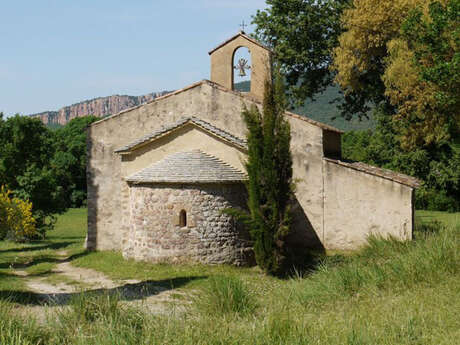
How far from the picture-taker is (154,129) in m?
17.1

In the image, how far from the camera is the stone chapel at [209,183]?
46.1 feet

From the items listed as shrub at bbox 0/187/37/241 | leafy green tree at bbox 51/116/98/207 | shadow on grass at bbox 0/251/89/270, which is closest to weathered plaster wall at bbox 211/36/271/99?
shadow on grass at bbox 0/251/89/270

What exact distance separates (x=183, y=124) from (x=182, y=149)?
837mm

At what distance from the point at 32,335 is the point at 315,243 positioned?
11399 millimetres

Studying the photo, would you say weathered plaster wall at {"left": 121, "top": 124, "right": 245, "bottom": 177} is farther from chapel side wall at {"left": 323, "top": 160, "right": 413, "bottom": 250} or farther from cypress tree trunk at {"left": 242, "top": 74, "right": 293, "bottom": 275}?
chapel side wall at {"left": 323, "top": 160, "right": 413, "bottom": 250}

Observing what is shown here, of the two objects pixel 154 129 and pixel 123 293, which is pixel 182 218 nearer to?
pixel 123 293

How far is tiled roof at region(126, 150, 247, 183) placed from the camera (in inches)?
551

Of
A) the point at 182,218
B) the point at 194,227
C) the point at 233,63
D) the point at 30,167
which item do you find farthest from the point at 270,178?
the point at 30,167

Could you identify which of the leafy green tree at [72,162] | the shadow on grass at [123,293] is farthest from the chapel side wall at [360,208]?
the leafy green tree at [72,162]

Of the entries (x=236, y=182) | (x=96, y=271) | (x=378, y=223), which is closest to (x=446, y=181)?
(x=378, y=223)

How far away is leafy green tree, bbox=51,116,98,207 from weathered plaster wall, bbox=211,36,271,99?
35.2 m

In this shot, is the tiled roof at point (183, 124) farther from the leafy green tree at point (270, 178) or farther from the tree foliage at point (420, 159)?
the tree foliage at point (420, 159)

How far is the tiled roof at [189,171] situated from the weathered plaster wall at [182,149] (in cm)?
41

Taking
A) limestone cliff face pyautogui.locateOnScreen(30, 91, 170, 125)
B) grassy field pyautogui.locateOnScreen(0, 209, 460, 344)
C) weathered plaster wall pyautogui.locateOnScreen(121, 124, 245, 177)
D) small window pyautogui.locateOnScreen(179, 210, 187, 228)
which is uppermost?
limestone cliff face pyautogui.locateOnScreen(30, 91, 170, 125)
